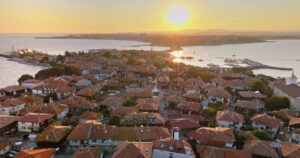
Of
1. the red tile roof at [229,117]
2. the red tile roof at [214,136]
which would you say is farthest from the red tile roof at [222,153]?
the red tile roof at [229,117]

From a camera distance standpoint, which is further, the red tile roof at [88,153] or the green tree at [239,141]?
the green tree at [239,141]

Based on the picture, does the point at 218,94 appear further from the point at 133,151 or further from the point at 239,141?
the point at 133,151

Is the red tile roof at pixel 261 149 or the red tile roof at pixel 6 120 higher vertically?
the red tile roof at pixel 6 120

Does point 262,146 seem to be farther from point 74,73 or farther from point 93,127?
point 74,73

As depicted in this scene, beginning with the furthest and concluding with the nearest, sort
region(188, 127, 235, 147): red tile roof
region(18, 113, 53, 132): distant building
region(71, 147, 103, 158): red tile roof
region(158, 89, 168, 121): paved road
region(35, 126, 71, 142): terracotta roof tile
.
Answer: region(158, 89, 168, 121): paved road → region(18, 113, 53, 132): distant building → region(188, 127, 235, 147): red tile roof → region(35, 126, 71, 142): terracotta roof tile → region(71, 147, 103, 158): red tile roof

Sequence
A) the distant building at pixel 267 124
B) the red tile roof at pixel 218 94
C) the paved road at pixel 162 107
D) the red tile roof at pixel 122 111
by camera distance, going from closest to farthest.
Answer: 1. the distant building at pixel 267 124
2. the red tile roof at pixel 122 111
3. the paved road at pixel 162 107
4. the red tile roof at pixel 218 94

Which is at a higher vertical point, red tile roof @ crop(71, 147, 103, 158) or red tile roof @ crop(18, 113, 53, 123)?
red tile roof @ crop(18, 113, 53, 123)

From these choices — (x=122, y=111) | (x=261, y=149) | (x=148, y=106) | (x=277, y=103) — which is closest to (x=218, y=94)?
(x=277, y=103)

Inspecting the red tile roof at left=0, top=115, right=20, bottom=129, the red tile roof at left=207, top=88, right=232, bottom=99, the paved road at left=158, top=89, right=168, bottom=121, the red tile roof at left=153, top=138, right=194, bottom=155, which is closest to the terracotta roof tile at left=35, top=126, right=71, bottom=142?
the red tile roof at left=0, top=115, right=20, bottom=129

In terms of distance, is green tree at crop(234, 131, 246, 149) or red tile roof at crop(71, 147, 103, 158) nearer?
red tile roof at crop(71, 147, 103, 158)

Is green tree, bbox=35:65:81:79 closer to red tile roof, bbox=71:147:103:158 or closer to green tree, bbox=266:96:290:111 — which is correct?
red tile roof, bbox=71:147:103:158

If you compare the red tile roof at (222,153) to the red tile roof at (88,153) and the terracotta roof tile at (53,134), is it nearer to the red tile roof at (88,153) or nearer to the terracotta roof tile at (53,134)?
the red tile roof at (88,153)
